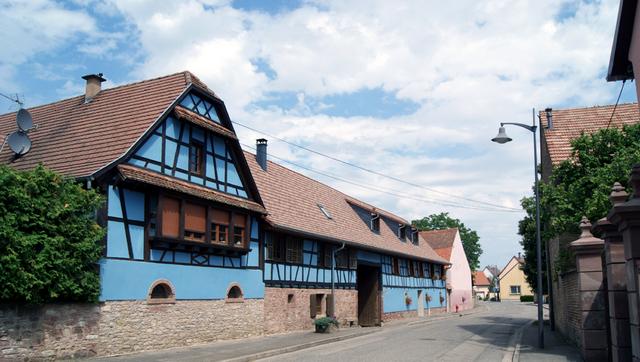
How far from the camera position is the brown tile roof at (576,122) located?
24.8m

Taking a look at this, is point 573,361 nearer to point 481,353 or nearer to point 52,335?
point 481,353

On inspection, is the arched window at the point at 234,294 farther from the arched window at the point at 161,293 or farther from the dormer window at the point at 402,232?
the dormer window at the point at 402,232

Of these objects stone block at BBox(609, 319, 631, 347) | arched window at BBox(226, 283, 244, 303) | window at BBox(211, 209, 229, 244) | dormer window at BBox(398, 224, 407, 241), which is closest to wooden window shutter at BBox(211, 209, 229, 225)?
window at BBox(211, 209, 229, 244)

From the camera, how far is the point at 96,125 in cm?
1970

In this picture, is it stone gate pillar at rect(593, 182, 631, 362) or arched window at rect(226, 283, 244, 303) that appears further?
arched window at rect(226, 283, 244, 303)

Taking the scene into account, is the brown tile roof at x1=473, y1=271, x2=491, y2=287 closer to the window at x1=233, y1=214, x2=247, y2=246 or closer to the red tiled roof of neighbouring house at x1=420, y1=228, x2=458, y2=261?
the red tiled roof of neighbouring house at x1=420, y1=228, x2=458, y2=261

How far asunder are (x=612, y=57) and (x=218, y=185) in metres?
13.4

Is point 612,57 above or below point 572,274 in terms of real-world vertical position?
above

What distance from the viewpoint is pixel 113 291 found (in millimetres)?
16359

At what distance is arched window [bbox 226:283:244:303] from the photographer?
21656 mm

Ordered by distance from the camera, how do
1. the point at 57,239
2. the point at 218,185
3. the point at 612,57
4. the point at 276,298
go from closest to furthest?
1. the point at 612,57
2. the point at 57,239
3. the point at 218,185
4. the point at 276,298

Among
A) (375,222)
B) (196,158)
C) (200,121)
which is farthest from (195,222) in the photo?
(375,222)

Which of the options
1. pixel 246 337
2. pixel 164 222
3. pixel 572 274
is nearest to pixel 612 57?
pixel 572 274

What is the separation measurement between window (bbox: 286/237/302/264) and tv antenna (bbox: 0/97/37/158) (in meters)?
11.3
